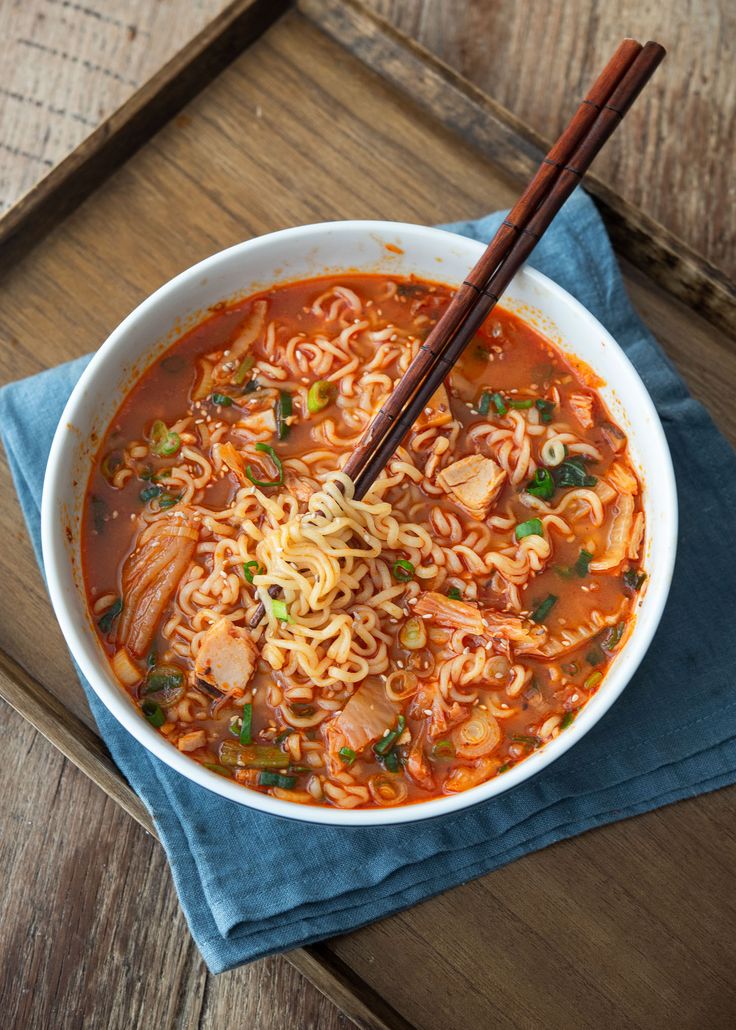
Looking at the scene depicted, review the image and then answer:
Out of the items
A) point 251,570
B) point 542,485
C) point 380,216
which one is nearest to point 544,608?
point 542,485


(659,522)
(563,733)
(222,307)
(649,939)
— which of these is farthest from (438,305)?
(649,939)

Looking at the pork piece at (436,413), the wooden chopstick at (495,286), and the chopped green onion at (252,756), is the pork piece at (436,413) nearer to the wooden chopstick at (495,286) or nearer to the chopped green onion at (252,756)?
the wooden chopstick at (495,286)

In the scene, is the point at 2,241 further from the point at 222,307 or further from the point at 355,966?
the point at 355,966

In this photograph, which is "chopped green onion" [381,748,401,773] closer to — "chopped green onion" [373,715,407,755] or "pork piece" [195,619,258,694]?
"chopped green onion" [373,715,407,755]

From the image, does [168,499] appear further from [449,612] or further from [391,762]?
[391,762]

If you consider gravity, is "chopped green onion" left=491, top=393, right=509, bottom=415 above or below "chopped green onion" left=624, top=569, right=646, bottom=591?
above

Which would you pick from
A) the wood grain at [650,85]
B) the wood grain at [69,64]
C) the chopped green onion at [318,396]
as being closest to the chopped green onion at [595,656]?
the chopped green onion at [318,396]

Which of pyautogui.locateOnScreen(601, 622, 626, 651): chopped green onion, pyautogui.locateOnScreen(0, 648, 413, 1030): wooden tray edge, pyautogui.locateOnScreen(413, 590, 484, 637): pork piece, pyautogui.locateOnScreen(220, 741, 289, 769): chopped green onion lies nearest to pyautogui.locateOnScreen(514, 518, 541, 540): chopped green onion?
pyautogui.locateOnScreen(413, 590, 484, 637): pork piece
